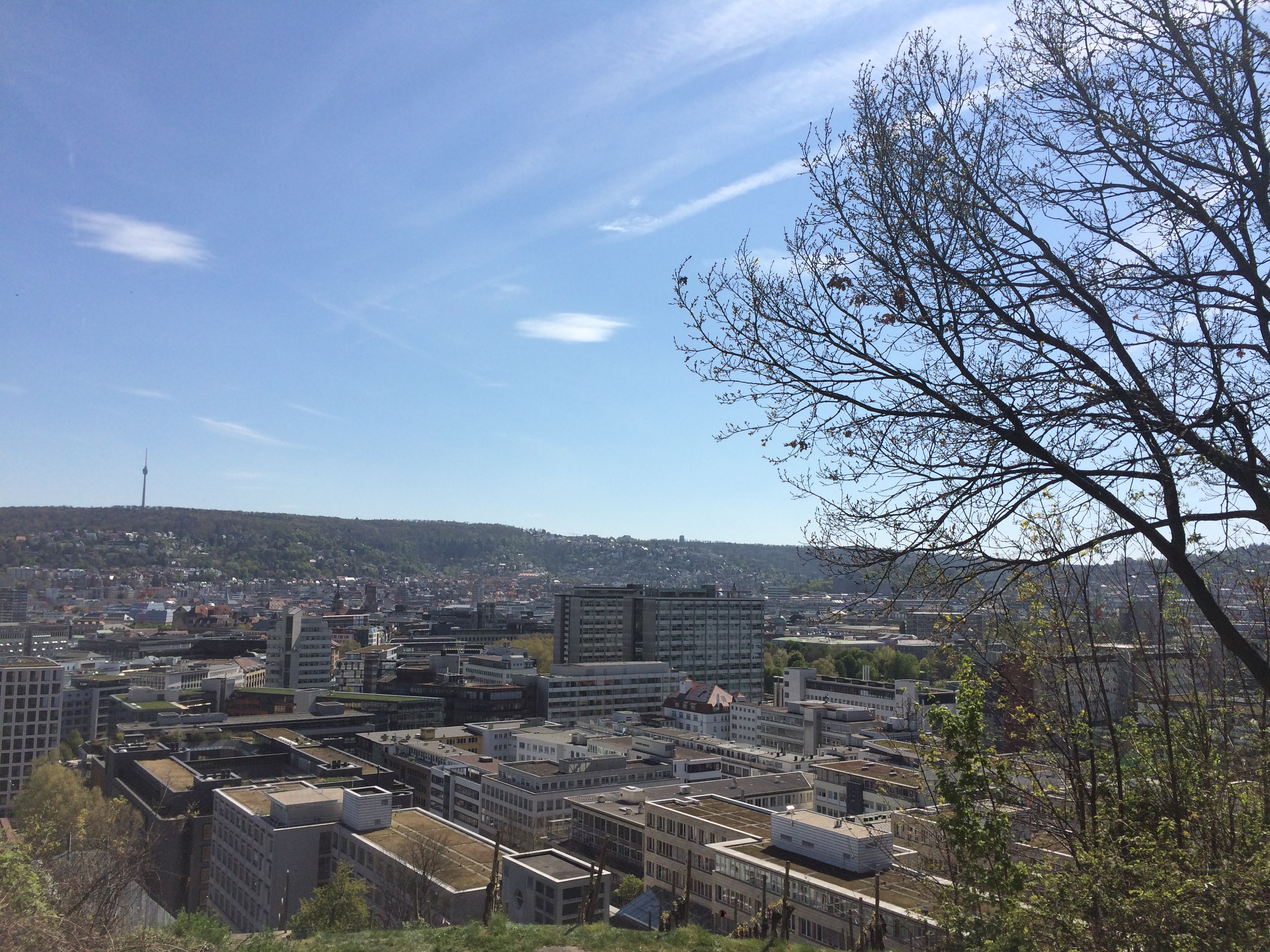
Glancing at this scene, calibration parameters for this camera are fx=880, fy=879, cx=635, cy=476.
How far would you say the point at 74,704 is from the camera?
133ft

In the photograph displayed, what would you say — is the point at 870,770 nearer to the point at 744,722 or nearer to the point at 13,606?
the point at 744,722

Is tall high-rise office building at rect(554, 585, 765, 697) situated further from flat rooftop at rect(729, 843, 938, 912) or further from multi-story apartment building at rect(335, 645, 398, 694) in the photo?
flat rooftop at rect(729, 843, 938, 912)

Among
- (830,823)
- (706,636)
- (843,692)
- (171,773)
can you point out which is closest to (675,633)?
(706,636)

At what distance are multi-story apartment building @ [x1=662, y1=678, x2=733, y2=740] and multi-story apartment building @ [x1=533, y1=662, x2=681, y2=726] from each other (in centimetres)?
234

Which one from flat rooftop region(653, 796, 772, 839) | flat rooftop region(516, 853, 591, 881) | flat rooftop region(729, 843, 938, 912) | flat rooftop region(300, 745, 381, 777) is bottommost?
flat rooftop region(300, 745, 381, 777)

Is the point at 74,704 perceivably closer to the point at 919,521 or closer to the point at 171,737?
the point at 171,737

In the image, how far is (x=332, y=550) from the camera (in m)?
160

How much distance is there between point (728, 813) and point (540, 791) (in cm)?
661

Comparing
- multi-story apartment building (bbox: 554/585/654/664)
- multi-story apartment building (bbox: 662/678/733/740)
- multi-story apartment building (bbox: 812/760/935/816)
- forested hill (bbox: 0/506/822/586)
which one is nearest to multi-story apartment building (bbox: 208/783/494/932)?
multi-story apartment building (bbox: 812/760/935/816)

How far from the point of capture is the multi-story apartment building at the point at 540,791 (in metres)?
22.6

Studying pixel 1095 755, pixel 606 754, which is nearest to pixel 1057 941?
pixel 1095 755

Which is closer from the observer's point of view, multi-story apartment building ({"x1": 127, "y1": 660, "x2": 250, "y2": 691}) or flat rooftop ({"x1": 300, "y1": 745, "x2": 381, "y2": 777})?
flat rooftop ({"x1": 300, "y1": 745, "x2": 381, "y2": 777})

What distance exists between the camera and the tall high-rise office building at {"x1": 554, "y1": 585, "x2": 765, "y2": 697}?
49.2 m

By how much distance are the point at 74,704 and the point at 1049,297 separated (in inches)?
1863
